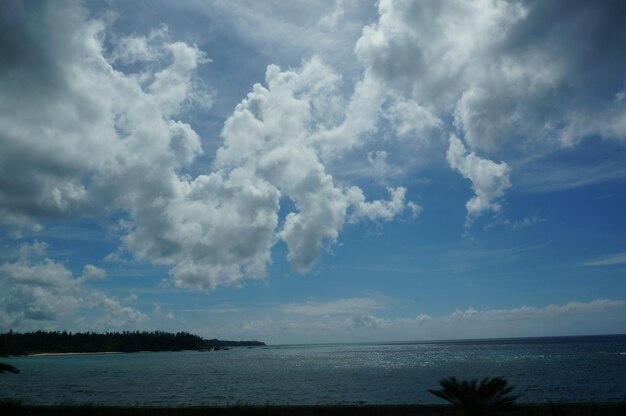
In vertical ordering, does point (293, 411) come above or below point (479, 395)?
below

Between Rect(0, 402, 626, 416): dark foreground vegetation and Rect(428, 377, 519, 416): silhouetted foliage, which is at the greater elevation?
Rect(428, 377, 519, 416): silhouetted foliage

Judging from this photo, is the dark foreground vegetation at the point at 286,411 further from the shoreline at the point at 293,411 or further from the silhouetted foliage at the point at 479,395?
the silhouetted foliage at the point at 479,395

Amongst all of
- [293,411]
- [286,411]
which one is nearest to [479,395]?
[293,411]

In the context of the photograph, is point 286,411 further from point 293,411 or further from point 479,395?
point 479,395

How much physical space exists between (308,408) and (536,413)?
13.1 metres

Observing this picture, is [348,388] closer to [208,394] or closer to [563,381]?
[208,394]

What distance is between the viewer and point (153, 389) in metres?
69.2

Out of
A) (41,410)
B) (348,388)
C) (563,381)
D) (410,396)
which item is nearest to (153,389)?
(348,388)

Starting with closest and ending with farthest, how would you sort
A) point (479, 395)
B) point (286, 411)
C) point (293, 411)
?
1. point (479, 395)
2. point (286, 411)
3. point (293, 411)

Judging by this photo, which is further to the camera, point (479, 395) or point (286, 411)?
point (286, 411)

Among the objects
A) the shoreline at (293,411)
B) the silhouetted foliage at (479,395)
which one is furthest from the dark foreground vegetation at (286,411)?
the silhouetted foliage at (479,395)

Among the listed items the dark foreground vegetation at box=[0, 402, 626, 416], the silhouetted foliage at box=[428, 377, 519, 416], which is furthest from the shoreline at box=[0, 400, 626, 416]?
the silhouetted foliage at box=[428, 377, 519, 416]

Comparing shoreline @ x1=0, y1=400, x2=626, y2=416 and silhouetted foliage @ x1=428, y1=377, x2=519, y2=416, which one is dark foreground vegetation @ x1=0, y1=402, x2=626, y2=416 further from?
silhouetted foliage @ x1=428, y1=377, x2=519, y2=416

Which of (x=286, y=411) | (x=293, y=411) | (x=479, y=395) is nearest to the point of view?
(x=479, y=395)
